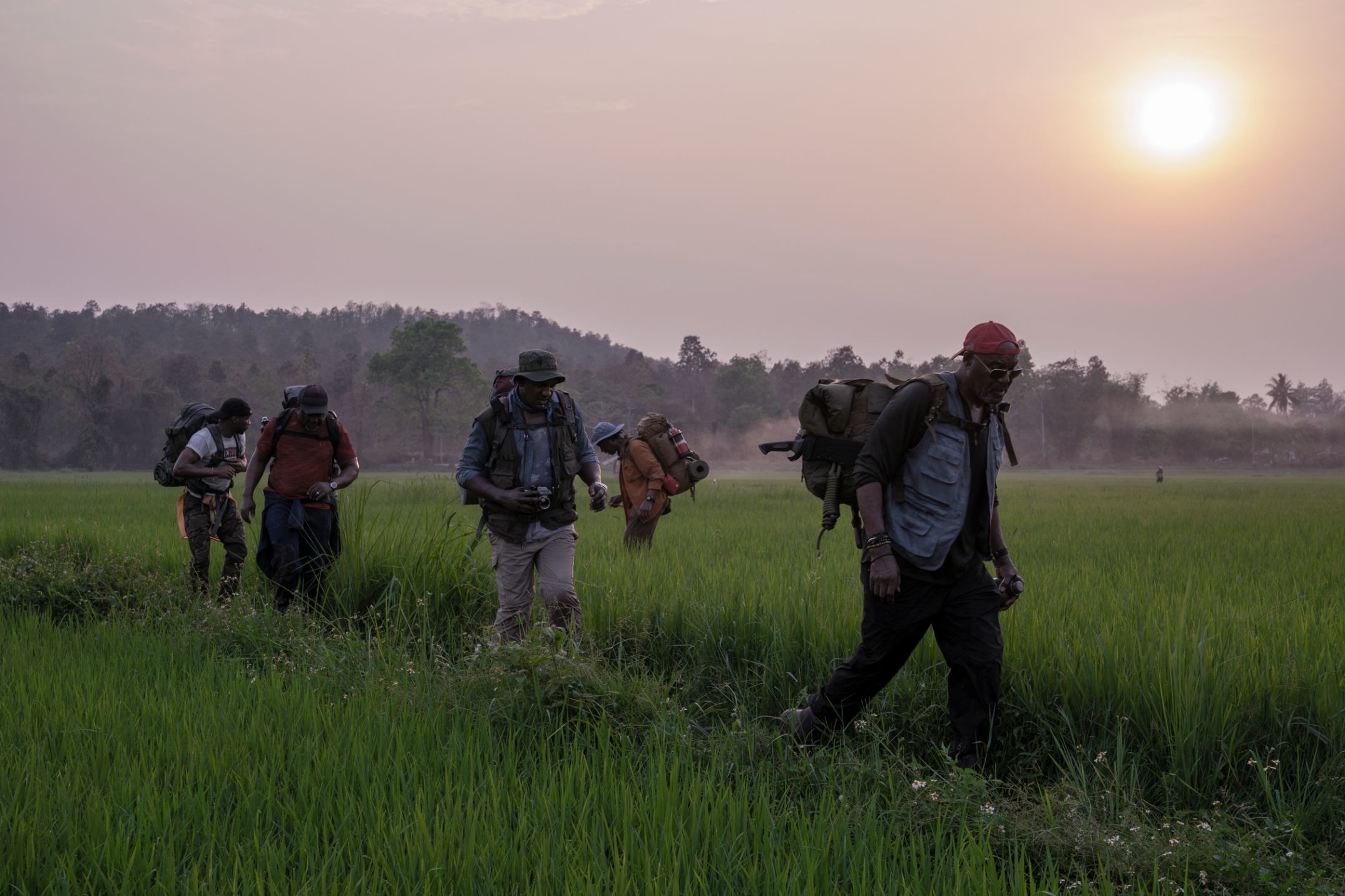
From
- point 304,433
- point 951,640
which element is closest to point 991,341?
point 951,640

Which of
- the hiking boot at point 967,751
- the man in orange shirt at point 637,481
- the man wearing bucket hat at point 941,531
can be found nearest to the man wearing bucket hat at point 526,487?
the man wearing bucket hat at point 941,531

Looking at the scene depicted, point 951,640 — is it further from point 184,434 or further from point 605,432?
point 184,434

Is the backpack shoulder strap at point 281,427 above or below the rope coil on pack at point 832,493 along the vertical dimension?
above

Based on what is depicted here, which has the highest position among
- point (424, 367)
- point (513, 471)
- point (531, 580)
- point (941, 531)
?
point (424, 367)

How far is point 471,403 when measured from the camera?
80875mm

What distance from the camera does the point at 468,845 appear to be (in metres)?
2.95

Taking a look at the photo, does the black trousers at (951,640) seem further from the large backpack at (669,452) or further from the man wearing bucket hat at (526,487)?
the large backpack at (669,452)

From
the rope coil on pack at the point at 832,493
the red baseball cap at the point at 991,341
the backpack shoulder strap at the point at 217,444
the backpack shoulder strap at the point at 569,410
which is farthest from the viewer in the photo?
the backpack shoulder strap at the point at 217,444

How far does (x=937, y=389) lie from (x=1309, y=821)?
7.00ft

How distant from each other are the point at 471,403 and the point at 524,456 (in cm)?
7639

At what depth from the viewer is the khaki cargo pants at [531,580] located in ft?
19.9

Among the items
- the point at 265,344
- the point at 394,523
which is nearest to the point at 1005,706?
the point at 394,523

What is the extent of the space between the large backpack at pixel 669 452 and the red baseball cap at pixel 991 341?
544cm

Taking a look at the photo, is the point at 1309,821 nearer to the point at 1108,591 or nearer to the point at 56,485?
the point at 1108,591
